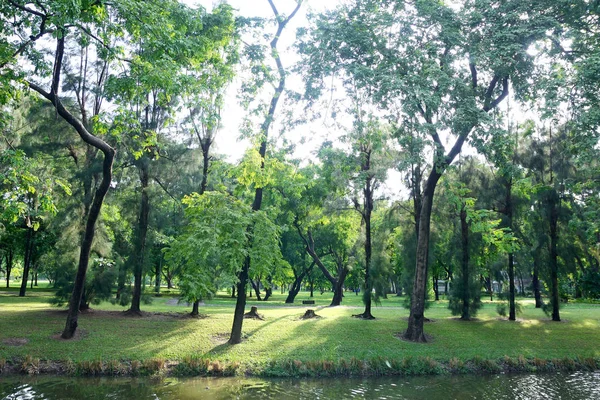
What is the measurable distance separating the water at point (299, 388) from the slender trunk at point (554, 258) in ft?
32.4

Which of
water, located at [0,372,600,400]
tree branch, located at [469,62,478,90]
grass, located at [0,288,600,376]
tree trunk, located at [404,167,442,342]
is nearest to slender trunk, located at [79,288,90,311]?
grass, located at [0,288,600,376]

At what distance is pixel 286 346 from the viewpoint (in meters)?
16.7

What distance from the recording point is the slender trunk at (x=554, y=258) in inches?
933

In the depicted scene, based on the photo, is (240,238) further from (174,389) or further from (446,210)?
(446,210)

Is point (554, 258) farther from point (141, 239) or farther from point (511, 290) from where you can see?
point (141, 239)

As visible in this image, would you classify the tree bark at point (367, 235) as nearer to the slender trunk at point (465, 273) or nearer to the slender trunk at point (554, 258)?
the slender trunk at point (465, 273)

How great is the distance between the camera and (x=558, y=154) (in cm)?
2389

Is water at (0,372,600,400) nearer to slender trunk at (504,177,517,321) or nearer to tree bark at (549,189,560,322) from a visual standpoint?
slender trunk at (504,177,517,321)

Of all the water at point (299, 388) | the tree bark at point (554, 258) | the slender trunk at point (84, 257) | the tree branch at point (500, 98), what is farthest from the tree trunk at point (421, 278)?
the slender trunk at point (84, 257)

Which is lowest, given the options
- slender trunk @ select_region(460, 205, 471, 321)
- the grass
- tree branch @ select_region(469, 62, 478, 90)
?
Result: the grass

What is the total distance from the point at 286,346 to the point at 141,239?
1020cm

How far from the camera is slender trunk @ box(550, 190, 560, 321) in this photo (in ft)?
77.8

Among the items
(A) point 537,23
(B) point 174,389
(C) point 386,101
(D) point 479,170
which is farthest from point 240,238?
A: (D) point 479,170

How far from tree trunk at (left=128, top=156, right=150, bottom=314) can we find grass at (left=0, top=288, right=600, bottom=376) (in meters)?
1.09
